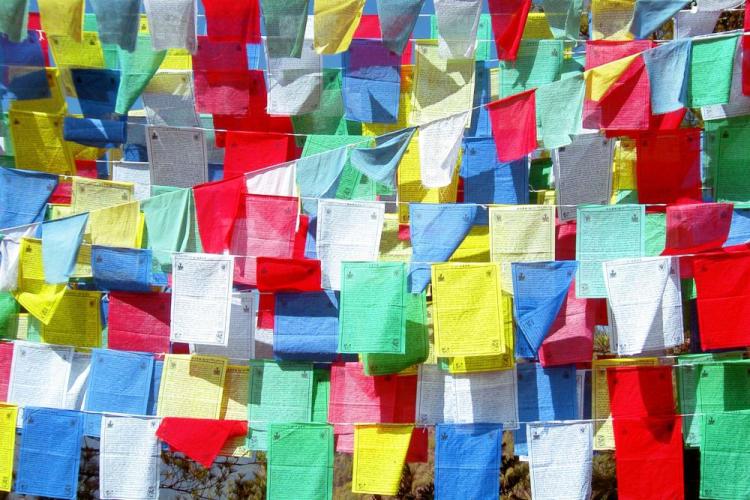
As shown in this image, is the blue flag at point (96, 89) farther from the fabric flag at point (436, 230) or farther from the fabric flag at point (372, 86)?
the fabric flag at point (436, 230)

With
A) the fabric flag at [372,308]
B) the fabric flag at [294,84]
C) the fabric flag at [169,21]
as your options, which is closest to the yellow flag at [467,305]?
the fabric flag at [372,308]

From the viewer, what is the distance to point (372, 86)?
412 centimetres

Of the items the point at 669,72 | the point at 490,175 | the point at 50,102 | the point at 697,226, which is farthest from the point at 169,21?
the point at 697,226

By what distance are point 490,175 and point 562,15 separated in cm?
70

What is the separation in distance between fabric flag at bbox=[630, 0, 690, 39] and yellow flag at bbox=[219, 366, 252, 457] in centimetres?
192

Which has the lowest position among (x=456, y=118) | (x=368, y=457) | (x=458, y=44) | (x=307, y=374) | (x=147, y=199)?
(x=368, y=457)

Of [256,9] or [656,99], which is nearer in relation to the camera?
[656,99]

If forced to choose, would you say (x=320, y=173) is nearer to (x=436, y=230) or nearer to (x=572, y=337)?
(x=436, y=230)

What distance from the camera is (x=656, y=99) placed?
3734 millimetres

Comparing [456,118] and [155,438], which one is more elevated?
[456,118]

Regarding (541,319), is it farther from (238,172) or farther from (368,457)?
(238,172)

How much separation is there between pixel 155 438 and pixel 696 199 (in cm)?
212

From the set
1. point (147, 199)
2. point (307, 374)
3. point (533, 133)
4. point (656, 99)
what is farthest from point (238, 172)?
point (656, 99)

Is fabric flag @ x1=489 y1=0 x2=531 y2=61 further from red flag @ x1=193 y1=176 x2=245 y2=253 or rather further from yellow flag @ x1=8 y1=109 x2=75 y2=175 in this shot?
yellow flag @ x1=8 y1=109 x2=75 y2=175
